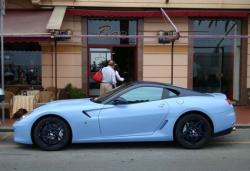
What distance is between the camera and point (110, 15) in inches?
620

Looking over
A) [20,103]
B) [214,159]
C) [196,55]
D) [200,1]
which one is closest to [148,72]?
[196,55]

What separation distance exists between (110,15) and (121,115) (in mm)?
7435

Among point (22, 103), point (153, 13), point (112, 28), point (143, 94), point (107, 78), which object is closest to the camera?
point (143, 94)

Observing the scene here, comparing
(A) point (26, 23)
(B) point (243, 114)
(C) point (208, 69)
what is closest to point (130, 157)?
(B) point (243, 114)

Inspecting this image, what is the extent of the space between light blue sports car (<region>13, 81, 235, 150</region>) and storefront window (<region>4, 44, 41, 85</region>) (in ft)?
24.2

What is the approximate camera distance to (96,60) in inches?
654

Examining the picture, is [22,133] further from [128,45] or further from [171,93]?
[128,45]

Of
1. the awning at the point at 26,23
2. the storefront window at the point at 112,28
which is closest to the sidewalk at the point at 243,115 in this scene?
the storefront window at the point at 112,28

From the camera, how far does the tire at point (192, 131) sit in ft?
29.5

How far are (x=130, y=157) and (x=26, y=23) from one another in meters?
7.92

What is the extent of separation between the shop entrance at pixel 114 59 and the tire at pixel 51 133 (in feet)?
25.4

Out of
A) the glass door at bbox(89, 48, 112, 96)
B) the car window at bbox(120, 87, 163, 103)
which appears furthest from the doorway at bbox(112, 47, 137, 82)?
the car window at bbox(120, 87, 163, 103)

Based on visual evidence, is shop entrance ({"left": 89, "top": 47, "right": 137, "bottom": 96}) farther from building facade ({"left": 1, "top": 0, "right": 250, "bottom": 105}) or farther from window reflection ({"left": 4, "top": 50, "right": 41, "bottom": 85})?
window reflection ({"left": 4, "top": 50, "right": 41, "bottom": 85})

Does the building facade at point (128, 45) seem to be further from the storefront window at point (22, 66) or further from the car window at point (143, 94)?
the car window at point (143, 94)
